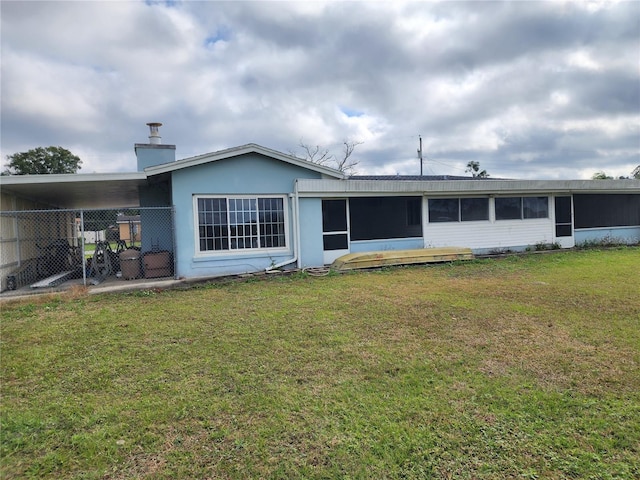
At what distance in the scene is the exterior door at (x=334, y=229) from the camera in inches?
448

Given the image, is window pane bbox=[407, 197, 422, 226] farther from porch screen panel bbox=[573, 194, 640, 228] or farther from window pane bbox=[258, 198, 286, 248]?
porch screen panel bbox=[573, 194, 640, 228]

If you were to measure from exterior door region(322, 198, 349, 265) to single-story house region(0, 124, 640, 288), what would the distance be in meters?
0.03

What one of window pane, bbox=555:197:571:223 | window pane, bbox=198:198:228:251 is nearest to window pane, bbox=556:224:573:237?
window pane, bbox=555:197:571:223

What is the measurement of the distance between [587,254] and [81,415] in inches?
586

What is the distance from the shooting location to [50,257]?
41.4 ft

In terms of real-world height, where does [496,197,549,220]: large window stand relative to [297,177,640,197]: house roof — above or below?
below

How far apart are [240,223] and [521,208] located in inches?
408

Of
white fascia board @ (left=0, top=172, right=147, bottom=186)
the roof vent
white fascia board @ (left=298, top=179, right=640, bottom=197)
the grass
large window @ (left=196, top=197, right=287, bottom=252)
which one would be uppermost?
the roof vent

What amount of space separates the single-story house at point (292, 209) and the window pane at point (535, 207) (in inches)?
1.5

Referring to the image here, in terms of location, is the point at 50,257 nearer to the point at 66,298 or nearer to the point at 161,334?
the point at 66,298

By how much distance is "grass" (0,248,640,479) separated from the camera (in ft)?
8.28

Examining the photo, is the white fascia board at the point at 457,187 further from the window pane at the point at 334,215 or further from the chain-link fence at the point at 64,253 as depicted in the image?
the chain-link fence at the point at 64,253

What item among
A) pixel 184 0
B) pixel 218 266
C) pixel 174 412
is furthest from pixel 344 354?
pixel 184 0

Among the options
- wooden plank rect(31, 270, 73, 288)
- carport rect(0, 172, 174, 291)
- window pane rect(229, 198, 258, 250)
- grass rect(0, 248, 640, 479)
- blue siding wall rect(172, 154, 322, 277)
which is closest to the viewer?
grass rect(0, 248, 640, 479)
